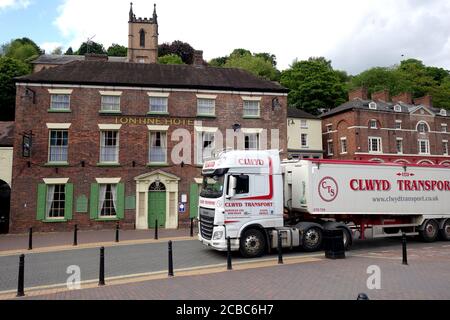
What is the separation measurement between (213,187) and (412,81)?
67122 mm

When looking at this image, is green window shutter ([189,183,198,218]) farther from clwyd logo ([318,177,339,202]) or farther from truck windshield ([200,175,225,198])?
clwyd logo ([318,177,339,202])

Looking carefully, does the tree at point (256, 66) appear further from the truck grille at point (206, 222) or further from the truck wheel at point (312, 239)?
the truck grille at point (206, 222)

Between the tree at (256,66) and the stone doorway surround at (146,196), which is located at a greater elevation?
the tree at (256,66)

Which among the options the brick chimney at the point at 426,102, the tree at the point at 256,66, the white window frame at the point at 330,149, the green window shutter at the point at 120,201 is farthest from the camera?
the tree at the point at 256,66

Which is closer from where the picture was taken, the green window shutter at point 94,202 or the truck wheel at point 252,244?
the truck wheel at point 252,244

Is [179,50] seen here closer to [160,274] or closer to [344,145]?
[344,145]

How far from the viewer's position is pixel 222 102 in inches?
955

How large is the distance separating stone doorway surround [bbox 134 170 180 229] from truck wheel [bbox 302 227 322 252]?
11453mm

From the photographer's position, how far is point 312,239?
1319cm

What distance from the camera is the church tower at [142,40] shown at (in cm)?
5641

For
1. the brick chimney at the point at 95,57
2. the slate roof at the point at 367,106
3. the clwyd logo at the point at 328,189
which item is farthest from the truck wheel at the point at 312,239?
the slate roof at the point at 367,106

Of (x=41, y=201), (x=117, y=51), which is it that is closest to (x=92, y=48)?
(x=117, y=51)

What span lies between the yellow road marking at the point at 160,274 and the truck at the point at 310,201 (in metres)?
0.91
